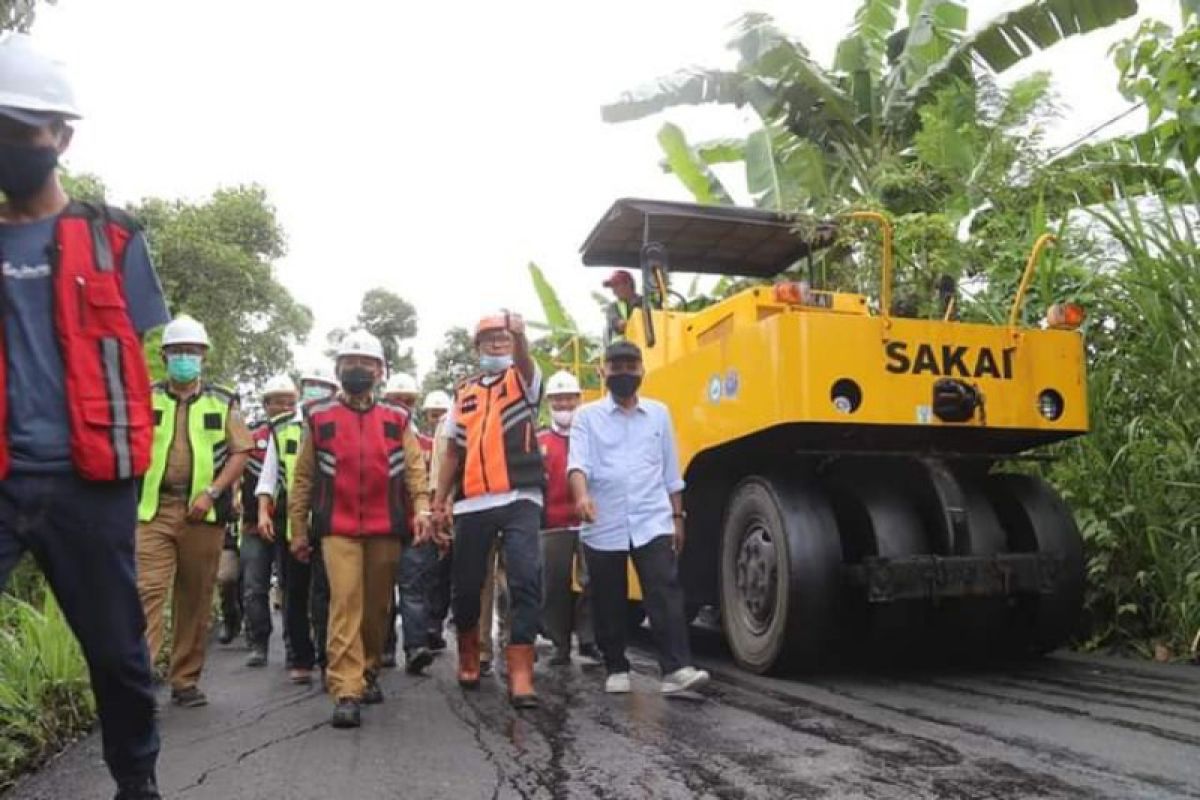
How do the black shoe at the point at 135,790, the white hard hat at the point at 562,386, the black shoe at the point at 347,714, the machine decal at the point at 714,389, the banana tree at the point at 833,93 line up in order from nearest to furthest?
the black shoe at the point at 135,790 < the black shoe at the point at 347,714 < the machine decal at the point at 714,389 < the white hard hat at the point at 562,386 < the banana tree at the point at 833,93

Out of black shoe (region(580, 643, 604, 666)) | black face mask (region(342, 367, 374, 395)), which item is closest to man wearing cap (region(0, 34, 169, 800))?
black face mask (region(342, 367, 374, 395))

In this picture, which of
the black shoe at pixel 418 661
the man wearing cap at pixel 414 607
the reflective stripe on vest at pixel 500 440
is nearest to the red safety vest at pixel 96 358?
the reflective stripe on vest at pixel 500 440

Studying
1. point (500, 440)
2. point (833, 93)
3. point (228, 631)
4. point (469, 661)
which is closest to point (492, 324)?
point (500, 440)

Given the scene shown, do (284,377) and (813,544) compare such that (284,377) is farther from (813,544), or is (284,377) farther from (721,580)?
(813,544)

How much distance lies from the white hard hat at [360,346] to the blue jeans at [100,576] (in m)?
2.40

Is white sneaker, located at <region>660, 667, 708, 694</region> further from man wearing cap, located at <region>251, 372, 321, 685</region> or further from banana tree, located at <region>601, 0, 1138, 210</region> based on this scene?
banana tree, located at <region>601, 0, 1138, 210</region>

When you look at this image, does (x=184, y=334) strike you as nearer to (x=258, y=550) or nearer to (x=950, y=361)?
(x=258, y=550)

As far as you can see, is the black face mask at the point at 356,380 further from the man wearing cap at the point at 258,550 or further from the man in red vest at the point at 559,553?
the man wearing cap at the point at 258,550

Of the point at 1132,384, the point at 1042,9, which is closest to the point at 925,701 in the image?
the point at 1132,384

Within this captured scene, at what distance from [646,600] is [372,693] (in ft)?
4.32

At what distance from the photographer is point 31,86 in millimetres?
2635

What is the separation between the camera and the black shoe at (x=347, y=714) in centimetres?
451

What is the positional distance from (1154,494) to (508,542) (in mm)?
3351

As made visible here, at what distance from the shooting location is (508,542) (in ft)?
17.0
